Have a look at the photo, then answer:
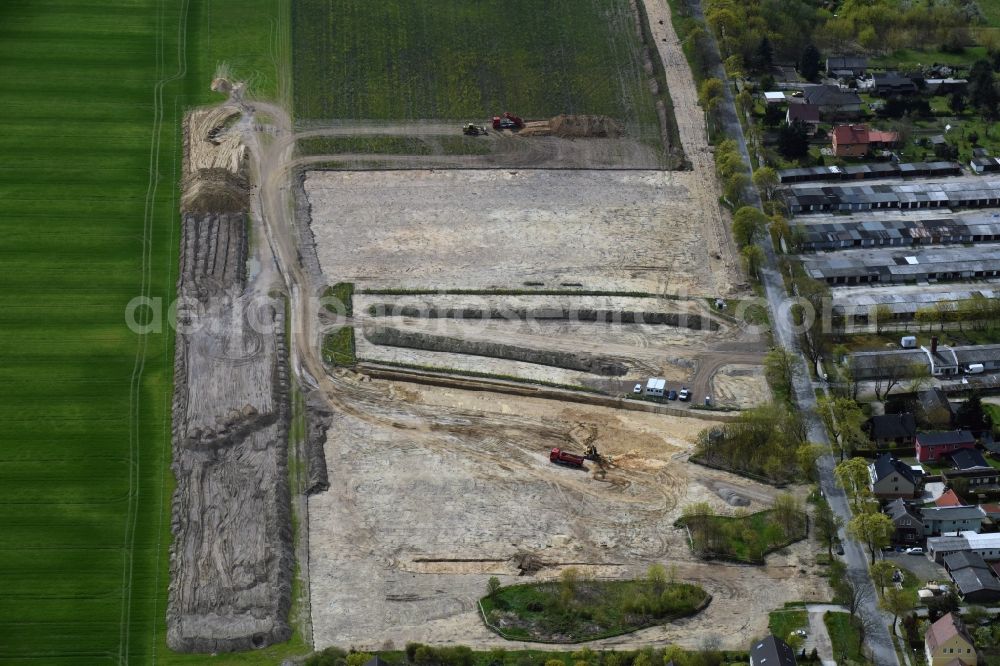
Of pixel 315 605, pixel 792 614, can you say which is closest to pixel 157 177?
pixel 315 605

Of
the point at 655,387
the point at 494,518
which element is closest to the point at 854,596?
the point at 494,518

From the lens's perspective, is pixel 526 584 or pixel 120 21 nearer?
pixel 526 584

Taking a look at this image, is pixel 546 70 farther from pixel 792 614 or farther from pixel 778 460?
pixel 792 614

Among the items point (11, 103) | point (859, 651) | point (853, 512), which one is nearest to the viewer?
point (859, 651)

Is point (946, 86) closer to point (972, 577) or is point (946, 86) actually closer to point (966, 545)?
point (966, 545)

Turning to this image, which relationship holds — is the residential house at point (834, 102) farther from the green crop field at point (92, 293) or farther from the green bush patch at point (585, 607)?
the green bush patch at point (585, 607)

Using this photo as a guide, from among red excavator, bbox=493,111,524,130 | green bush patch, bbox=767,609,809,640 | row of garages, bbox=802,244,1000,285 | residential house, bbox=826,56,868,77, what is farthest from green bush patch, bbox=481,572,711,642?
residential house, bbox=826,56,868,77

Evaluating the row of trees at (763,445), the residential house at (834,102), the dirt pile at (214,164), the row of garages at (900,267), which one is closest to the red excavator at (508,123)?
the dirt pile at (214,164)
